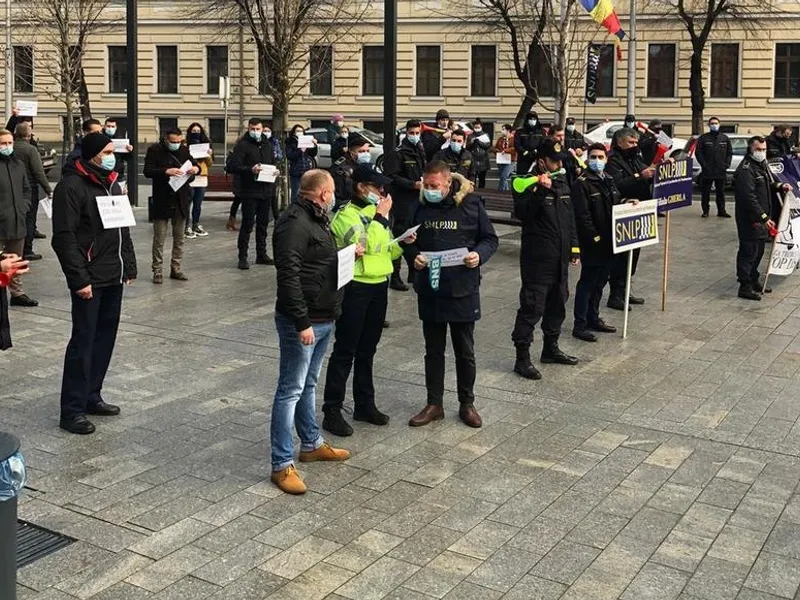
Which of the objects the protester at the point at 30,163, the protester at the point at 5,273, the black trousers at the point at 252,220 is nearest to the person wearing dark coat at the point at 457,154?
the black trousers at the point at 252,220

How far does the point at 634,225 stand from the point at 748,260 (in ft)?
8.85

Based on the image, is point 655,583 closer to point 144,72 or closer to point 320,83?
point 320,83

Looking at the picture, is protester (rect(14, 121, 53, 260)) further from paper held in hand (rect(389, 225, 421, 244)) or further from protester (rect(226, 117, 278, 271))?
paper held in hand (rect(389, 225, 421, 244))

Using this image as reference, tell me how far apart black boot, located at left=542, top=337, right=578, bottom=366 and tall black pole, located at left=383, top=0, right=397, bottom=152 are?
5661 mm

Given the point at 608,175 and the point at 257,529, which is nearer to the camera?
the point at 257,529

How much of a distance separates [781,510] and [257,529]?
2931 millimetres

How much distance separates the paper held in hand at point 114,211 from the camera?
7246 mm

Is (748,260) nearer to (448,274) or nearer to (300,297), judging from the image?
(448,274)

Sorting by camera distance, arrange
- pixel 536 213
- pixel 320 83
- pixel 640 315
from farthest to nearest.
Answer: pixel 320 83 → pixel 640 315 → pixel 536 213

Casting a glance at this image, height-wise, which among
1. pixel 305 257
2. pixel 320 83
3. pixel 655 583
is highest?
pixel 320 83

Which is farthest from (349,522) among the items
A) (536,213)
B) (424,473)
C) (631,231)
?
(631,231)

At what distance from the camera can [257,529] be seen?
5605 millimetres

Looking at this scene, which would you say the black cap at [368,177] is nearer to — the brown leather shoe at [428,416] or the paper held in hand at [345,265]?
the paper held in hand at [345,265]

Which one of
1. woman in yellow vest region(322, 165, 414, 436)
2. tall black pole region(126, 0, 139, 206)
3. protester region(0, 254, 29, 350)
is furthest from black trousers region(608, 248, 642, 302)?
tall black pole region(126, 0, 139, 206)
